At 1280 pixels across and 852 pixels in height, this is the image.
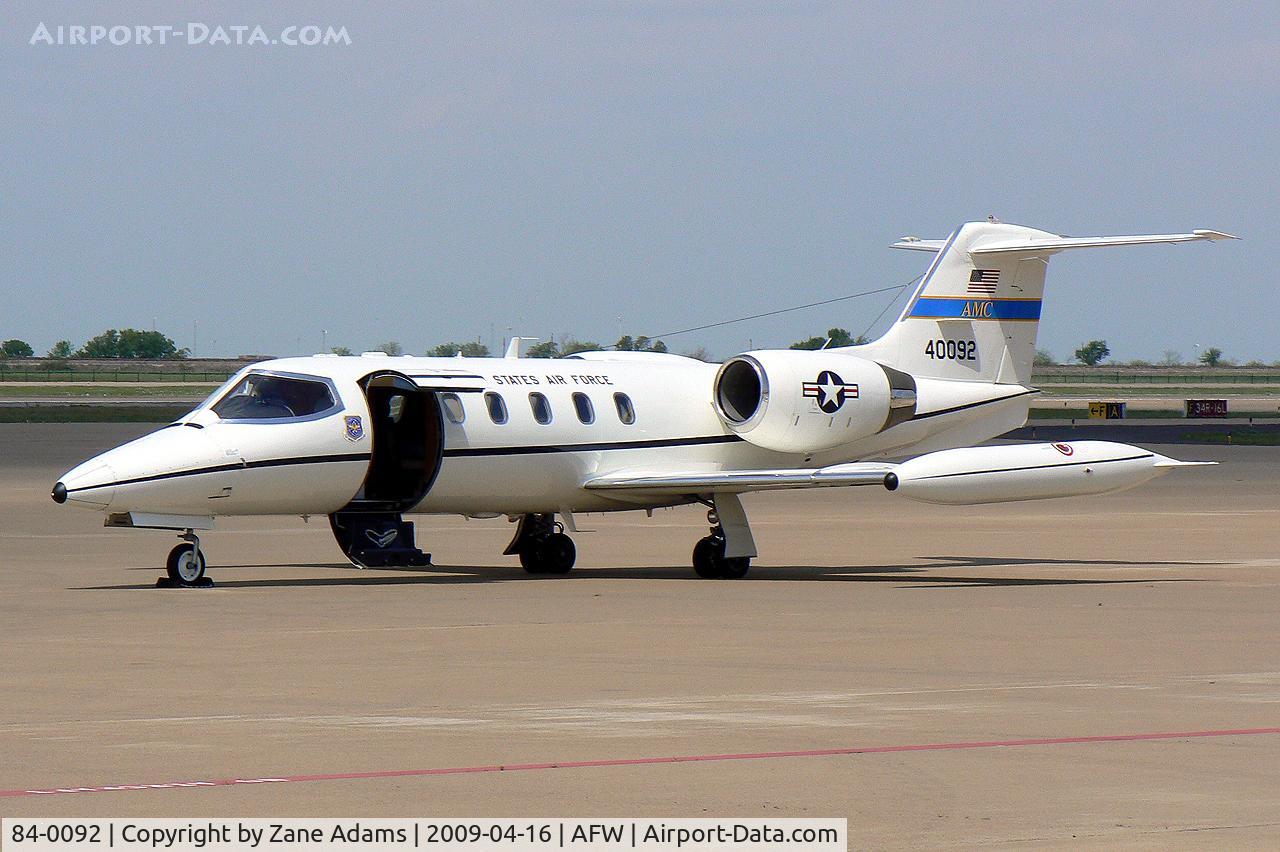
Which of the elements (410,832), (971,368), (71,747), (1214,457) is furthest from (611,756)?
(1214,457)

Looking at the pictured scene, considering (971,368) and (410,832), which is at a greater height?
(971,368)

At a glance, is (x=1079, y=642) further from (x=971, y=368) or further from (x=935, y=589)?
(x=971, y=368)

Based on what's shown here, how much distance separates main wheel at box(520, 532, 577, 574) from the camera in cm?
2570

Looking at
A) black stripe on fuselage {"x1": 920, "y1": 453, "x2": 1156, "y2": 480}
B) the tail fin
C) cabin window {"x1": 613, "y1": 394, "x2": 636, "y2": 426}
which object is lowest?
black stripe on fuselage {"x1": 920, "y1": 453, "x2": 1156, "y2": 480}

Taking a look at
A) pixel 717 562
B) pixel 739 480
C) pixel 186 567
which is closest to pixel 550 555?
pixel 717 562

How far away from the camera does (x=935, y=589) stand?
74.8 feet

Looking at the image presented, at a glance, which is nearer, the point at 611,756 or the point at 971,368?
the point at 611,756

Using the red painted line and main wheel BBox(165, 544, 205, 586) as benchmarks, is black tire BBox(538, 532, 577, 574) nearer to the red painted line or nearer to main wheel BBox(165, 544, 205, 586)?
main wheel BBox(165, 544, 205, 586)

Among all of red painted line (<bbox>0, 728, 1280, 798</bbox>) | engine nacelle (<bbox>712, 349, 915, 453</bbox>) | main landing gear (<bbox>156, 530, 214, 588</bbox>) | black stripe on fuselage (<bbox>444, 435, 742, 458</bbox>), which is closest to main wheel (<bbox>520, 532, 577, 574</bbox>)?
black stripe on fuselage (<bbox>444, 435, 742, 458</bbox>)

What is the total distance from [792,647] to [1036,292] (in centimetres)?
1329

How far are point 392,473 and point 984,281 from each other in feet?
30.4

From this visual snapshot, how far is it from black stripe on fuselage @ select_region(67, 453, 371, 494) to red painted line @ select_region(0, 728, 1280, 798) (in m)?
11.5

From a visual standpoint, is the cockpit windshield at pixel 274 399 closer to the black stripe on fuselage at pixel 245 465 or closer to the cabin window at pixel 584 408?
the black stripe on fuselage at pixel 245 465

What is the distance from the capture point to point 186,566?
22172mm
